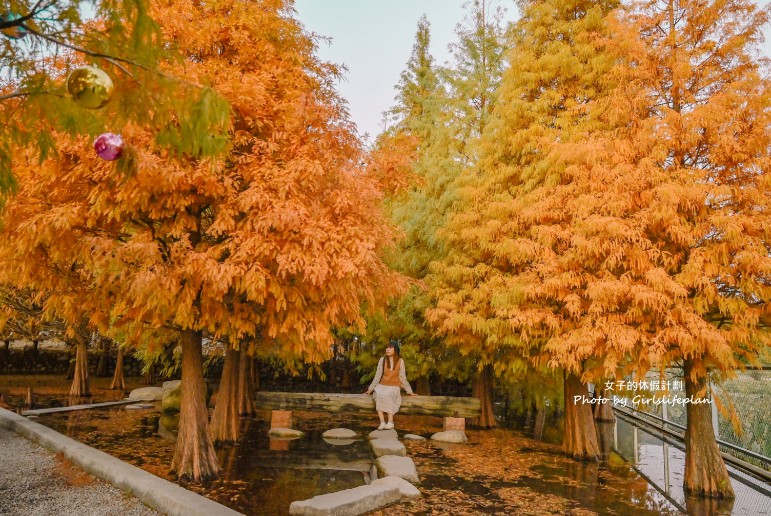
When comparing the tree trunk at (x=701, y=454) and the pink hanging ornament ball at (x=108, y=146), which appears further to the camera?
the tree trunk at (x=701, y=454)

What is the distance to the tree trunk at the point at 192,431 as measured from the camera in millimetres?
7992

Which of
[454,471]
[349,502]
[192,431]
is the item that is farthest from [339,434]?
[349,502]

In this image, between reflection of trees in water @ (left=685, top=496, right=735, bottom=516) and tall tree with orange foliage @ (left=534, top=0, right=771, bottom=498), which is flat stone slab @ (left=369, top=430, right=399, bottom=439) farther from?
reflection of trees in water @ (left=685, top=496, right=735, bottom=516)

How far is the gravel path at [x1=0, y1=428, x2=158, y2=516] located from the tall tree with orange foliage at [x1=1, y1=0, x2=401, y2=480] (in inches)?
59.7

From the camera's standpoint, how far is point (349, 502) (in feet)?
19.8

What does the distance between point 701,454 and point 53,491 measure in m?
9.56

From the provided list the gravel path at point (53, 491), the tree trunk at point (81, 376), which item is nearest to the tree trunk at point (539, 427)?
the gravel path at point (53, 491)

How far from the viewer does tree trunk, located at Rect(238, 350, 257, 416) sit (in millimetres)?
14805

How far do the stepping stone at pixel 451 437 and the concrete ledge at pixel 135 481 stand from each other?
24.0 ft

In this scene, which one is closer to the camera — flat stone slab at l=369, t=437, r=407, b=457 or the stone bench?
flat stone slab at l=369, t=437, r=407, b=457

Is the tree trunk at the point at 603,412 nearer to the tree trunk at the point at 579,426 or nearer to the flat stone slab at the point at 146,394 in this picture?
the tree trunk at the point at 579,426

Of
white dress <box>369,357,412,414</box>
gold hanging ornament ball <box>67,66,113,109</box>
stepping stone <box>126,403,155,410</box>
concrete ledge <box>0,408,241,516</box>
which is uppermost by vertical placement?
gold hanging ornament ball <box>67,66,113,109</box>

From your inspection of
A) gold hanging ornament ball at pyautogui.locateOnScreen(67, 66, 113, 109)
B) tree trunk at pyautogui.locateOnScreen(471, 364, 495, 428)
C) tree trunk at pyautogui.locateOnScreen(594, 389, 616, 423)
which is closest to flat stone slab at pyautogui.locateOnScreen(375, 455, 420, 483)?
tree trunk at pyautogui.locateOnScreen(471, 364, 495, 428)

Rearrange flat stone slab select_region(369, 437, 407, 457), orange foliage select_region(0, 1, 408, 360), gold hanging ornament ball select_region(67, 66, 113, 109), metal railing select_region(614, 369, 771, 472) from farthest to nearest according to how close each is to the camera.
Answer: metal railing select_region(614, 369, 771, 472) < flat stone slab select_region(369, 437, 407, 457) < orange foliage select_region(0, 1, 408, 360) < gold hanging ornament ball select_region(67, 66, 113, 109)
